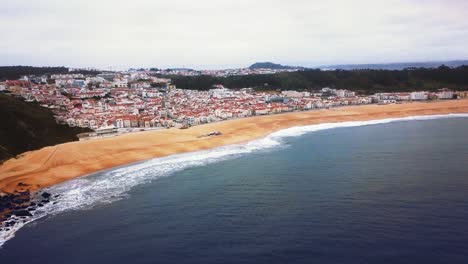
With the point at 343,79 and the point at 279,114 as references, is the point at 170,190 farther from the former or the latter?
the point at 343,79

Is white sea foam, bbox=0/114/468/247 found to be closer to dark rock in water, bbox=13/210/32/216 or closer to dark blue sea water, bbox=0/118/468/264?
dark rock in water, bbox=13/210/32/216

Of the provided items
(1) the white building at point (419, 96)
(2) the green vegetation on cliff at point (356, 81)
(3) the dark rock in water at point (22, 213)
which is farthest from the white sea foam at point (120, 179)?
(2) the green vegetation on cliff at point (356, 81)

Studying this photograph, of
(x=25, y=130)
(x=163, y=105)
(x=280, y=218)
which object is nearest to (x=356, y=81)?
(x=163, y=105)

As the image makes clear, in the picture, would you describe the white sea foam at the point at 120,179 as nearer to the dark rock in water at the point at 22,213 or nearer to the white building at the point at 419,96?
the dark rock in water at the point at 22,213

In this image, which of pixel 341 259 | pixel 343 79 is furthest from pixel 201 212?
pixel 343 79

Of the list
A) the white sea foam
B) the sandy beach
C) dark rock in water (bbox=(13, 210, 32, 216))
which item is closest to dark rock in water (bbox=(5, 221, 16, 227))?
the white sea foam
